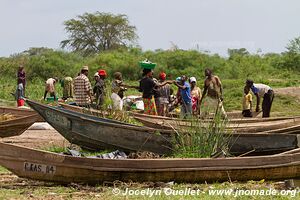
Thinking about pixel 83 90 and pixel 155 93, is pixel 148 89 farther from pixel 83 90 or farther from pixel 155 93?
pixel 83 90

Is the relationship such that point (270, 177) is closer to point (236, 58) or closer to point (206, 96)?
point (206, 96)

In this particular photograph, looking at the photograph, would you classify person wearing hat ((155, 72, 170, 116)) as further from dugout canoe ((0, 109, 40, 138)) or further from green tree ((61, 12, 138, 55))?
green tree ((61, 12, 138, 55))

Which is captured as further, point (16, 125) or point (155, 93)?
point (16, 125)

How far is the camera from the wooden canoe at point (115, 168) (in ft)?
23.5

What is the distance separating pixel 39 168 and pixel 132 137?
2099mm

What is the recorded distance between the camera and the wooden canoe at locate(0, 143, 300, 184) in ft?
23.5

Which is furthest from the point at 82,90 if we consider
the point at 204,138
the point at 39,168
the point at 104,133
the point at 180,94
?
the point at 39,168

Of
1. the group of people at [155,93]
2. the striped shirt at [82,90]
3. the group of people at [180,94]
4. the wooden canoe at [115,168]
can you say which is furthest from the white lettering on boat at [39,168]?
the striped shirt at [82,90]

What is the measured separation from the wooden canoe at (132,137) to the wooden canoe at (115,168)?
3.68ft

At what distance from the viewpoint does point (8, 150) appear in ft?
23.5

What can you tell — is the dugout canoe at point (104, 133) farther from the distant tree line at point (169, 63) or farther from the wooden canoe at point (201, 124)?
the distant tree line at point (169, 63)

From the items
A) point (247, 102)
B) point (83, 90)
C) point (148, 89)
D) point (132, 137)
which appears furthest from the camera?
point (247, 102)

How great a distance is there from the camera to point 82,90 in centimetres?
1212

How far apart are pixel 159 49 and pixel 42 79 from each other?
8309 millimetres
